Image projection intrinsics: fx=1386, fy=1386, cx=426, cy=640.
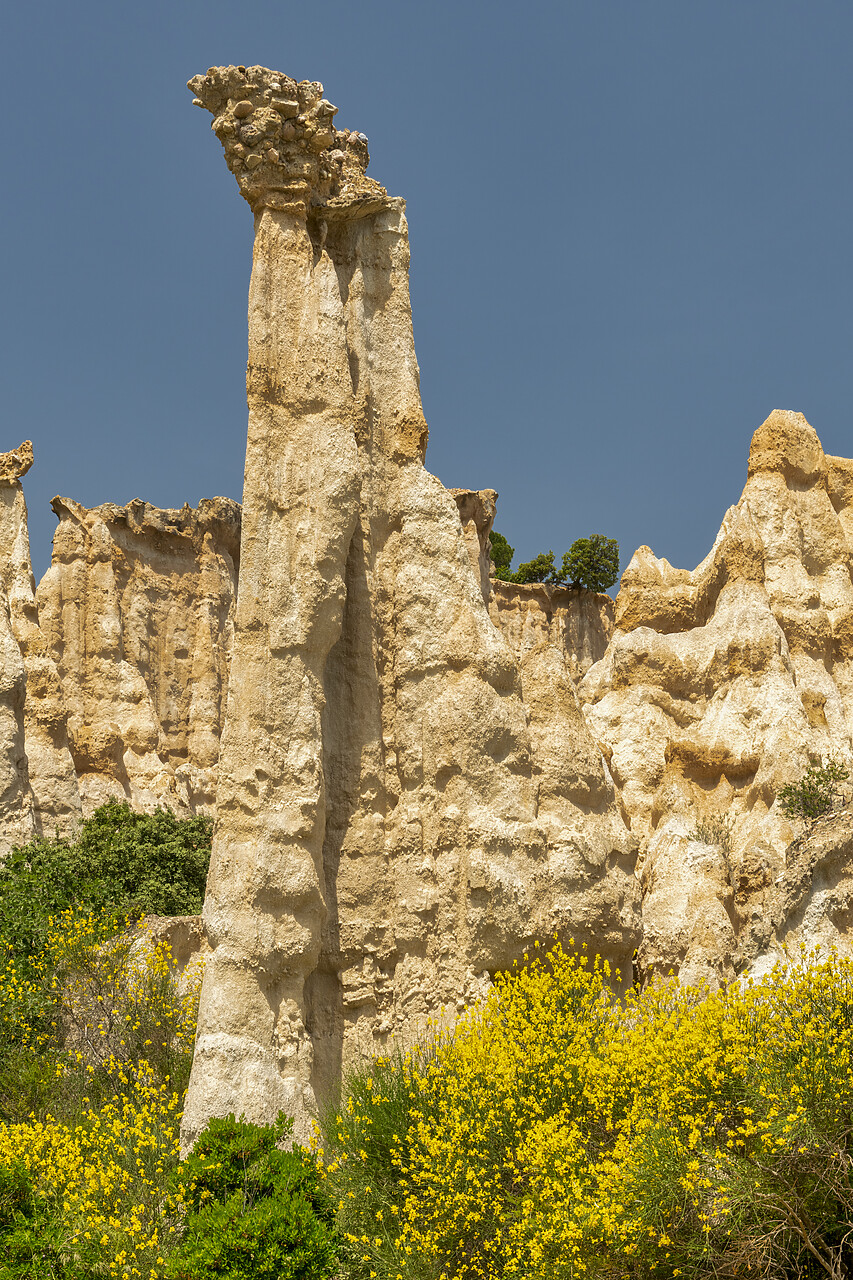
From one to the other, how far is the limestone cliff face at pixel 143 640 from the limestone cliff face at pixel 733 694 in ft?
53.1

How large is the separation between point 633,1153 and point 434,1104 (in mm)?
2317

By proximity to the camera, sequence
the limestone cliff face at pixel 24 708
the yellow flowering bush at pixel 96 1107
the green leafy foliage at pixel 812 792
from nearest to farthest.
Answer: the yellow flowering bush at pixel 96 1107
the green leafy foliage at pixel 812 792
the limestone cliff face at pixel 24 708

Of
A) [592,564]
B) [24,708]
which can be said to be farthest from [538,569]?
[24,708]

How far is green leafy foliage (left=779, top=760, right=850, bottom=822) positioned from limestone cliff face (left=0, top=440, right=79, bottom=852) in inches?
551

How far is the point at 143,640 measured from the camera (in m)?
42.8

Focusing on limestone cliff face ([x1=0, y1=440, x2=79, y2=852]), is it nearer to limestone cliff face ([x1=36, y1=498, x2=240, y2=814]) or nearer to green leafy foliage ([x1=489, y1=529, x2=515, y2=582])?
limestone cliff face ([x1=36, y1=498, x2=240, y2=814])

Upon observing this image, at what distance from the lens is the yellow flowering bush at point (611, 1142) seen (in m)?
11.1

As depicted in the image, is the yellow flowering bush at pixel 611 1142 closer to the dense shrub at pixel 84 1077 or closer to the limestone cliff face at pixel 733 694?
the dense shrub at pixel 84 1077

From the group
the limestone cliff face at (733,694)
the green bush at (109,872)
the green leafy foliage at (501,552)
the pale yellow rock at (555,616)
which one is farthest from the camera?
the green leafy foliage at (501,552)

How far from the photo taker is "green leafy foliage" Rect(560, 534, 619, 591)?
2084 inches

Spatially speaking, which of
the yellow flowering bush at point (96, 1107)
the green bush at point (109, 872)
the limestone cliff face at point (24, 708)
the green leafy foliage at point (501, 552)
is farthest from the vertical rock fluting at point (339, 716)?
the green leafy foliage at point (501, 552)

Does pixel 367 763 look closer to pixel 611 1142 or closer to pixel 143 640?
pixel 611 1142

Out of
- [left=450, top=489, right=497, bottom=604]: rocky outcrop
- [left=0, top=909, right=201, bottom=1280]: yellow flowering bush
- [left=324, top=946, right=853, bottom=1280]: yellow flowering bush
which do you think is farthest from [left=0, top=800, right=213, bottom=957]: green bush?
[left=450, top=489, right=497, bottom=604]: rocky outcrop

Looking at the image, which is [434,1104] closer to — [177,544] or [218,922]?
[218,922]
